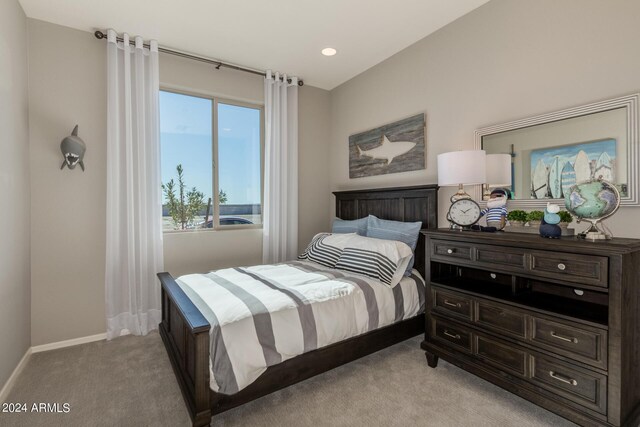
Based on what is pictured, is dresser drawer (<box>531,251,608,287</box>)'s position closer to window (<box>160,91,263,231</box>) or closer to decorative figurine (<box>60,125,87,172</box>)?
window (<box>160,91,263,231</box>)

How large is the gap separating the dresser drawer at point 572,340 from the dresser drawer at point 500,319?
7 centimetres

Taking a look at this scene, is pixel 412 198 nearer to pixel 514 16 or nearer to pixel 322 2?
pixel 514 16

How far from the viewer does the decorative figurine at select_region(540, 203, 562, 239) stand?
1767mm

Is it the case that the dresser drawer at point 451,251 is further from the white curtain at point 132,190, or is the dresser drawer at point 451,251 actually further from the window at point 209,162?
the white curtain at point 132,190

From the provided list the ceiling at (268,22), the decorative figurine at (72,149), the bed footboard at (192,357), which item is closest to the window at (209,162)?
the ceiling at (268,22)

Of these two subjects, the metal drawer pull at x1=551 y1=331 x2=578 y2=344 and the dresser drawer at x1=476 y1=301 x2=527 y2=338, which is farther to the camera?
the dresser drawer at x1=476 y1=301 x2=527 y2=338

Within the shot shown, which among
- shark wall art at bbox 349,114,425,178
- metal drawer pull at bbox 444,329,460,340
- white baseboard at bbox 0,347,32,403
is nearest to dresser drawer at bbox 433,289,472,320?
metal drawer pull at bbox 444,329,460,340

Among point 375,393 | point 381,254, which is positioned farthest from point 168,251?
point 375,393

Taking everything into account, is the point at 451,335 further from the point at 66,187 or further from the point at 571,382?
the point at 66,187

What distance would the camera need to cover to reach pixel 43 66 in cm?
272

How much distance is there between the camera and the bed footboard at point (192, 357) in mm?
1639

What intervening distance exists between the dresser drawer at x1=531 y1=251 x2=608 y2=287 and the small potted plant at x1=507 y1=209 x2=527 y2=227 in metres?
0.38

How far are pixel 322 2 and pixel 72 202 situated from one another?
2.75m

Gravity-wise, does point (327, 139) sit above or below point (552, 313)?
above
